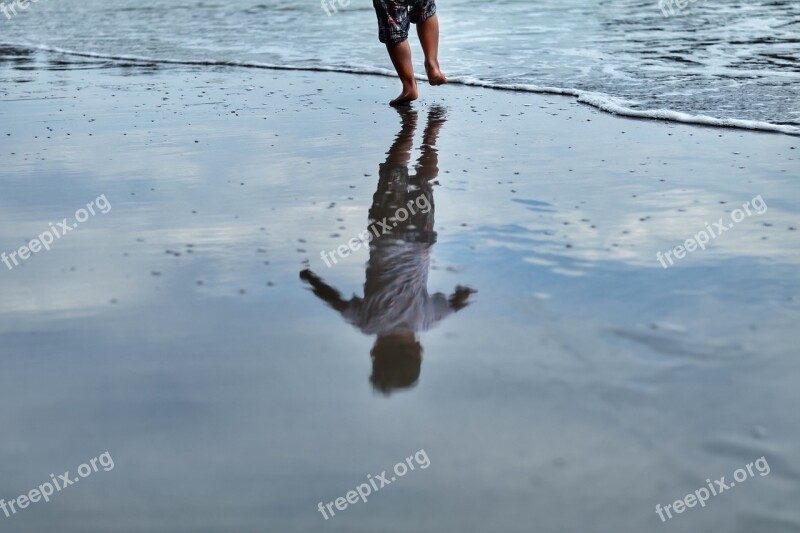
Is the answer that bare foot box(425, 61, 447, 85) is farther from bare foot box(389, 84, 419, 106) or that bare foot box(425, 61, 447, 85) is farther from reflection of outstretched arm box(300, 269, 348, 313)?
reflection of outstretched arm box(300, 269, 348, 313)

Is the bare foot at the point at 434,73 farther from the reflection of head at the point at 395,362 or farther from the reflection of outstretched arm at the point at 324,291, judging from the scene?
the reflection of head at the point at 395,362

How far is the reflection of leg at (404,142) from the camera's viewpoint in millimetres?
Result: 4996

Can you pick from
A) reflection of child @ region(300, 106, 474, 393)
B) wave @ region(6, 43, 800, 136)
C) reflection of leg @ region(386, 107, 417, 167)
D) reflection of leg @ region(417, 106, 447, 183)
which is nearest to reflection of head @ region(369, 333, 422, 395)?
reflection of child @ region(300, 106, 474, 393)

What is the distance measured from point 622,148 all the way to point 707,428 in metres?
3.07

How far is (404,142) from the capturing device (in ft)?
17.7

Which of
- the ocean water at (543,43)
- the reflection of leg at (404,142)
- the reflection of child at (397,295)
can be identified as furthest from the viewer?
the ocean water at (543,43)

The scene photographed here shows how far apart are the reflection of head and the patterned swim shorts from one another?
166 inches

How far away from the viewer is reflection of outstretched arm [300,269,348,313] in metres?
3.04

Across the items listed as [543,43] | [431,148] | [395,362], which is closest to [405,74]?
[431,148]

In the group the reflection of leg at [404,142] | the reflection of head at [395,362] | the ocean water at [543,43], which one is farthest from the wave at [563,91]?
the reflection of head at [395,362]

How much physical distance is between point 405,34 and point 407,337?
4336 mm

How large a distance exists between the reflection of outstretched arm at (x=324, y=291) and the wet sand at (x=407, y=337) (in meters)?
0.01

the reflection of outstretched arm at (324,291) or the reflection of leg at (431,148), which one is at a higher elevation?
the reflection of outstretched arm at (324,291)

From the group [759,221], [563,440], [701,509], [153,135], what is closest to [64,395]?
[563,440]
